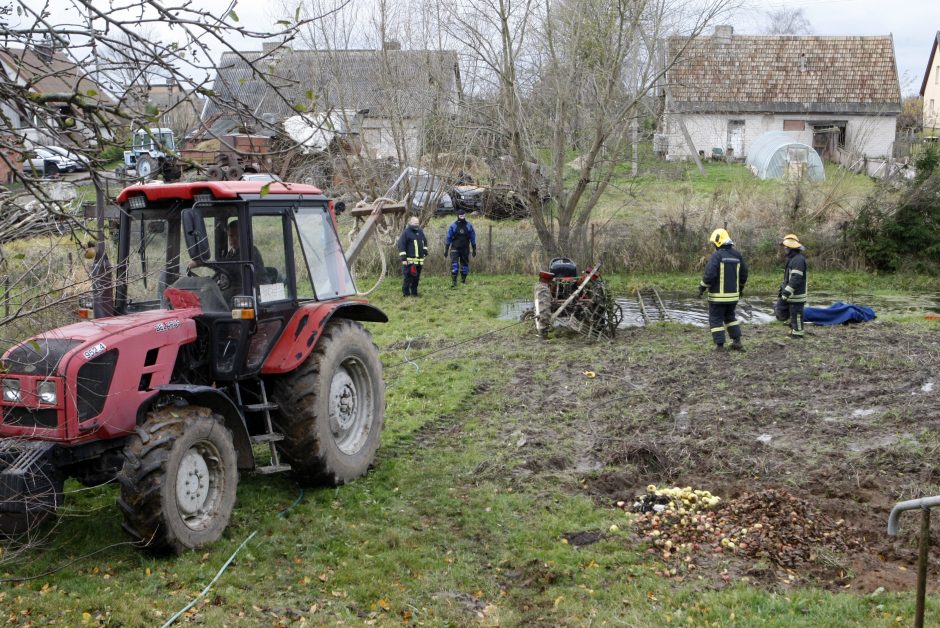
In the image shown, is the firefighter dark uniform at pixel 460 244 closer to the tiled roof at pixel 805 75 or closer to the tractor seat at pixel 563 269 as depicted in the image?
the tractor seat at pixel 563 269

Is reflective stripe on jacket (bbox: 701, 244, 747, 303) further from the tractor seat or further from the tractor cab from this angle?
the tractor cab

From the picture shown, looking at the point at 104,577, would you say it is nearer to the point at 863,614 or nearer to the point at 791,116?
the point at 863,614

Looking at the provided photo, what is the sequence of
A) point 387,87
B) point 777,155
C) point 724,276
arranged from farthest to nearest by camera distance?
point 777,155, point 387,87, point 724,276

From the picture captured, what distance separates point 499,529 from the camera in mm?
6754

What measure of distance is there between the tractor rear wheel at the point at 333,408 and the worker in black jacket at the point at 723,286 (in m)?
6.64

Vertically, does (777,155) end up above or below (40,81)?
above

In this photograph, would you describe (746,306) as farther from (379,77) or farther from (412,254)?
(379,77)

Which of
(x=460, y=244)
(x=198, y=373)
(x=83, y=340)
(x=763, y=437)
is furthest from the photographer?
(x=460, y=244)

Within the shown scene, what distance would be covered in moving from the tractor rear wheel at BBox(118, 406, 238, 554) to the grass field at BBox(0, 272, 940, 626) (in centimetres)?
19

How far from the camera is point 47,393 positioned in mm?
5676

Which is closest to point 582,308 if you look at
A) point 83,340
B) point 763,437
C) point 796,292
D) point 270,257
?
point 796,292

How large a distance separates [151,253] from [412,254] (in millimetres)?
11808

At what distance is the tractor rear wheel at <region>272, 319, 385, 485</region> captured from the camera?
704 cm

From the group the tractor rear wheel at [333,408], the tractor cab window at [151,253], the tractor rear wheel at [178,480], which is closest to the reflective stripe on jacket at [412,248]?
the tractor rear wheel at [333,408]
